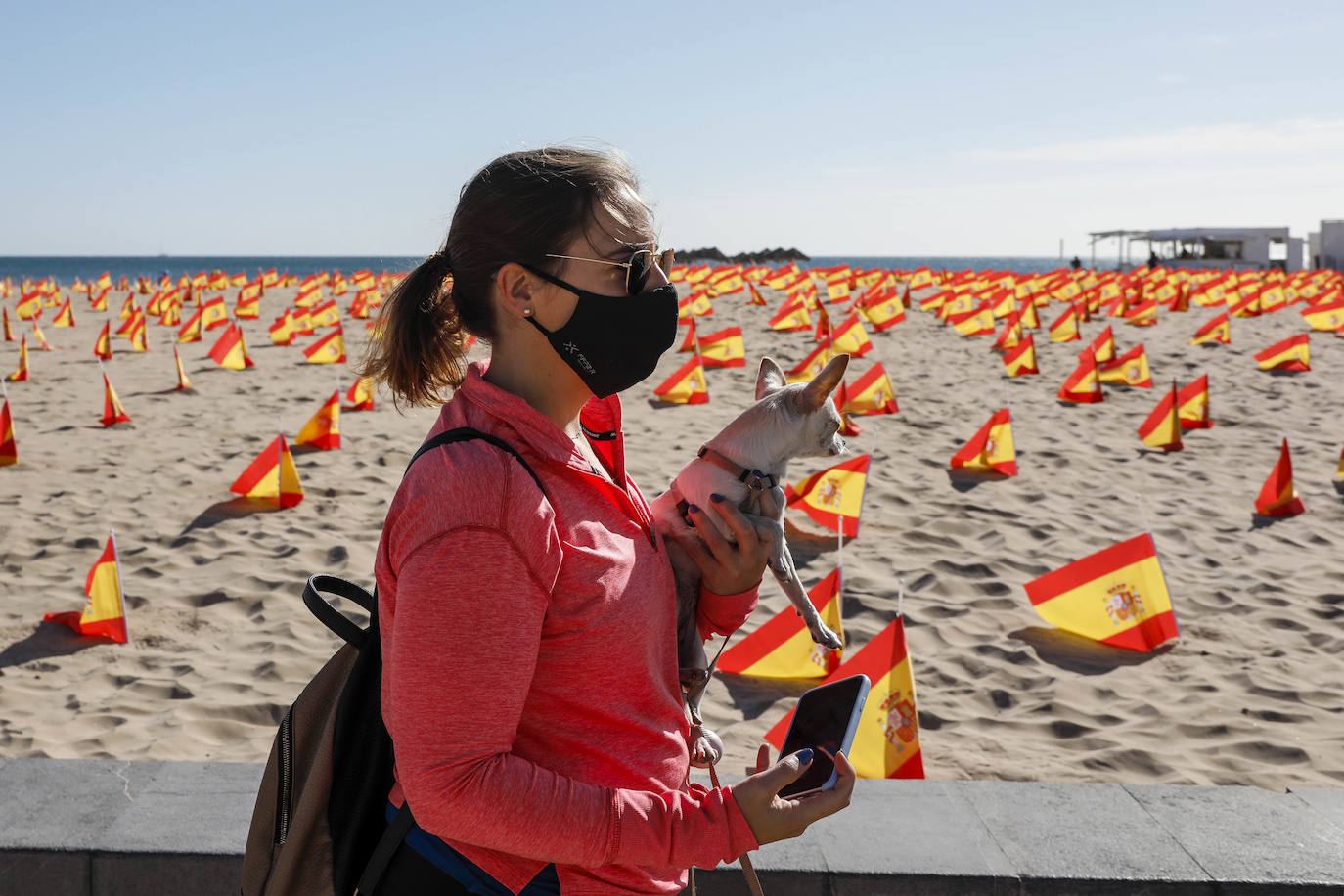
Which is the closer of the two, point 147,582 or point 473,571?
point 473,571

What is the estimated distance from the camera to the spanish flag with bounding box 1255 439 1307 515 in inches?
287

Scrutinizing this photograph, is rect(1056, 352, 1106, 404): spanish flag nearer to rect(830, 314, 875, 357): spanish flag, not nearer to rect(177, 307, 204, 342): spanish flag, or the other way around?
rect(830, 314, 875, 357): spanish flag

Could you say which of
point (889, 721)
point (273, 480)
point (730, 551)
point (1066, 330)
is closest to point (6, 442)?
point (273, 480)

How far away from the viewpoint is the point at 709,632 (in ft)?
6.88

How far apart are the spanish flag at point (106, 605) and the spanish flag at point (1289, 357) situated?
→ 44.3 feet

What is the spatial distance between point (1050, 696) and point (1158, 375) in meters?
10.0

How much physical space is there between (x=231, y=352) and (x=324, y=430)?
534cm

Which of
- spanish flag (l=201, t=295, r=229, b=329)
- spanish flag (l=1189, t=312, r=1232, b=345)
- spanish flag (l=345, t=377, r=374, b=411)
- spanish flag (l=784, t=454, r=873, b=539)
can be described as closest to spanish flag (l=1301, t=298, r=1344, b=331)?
spanish flag (l=1189, t=312, r=1232, b=345)

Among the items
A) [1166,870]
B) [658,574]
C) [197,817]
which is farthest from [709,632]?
[197,817]

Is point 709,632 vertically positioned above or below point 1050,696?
above

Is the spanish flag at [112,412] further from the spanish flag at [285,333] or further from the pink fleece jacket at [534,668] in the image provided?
the pink fleece jacket at [534,668]

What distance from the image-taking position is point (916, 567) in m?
6.26

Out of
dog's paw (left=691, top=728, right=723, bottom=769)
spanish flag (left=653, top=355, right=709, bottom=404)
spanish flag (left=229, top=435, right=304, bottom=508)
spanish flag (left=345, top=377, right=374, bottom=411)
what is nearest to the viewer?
dog's paw (left=691, top=728, right=723, bottom=769)

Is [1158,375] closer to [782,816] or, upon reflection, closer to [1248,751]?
[1248,751]
